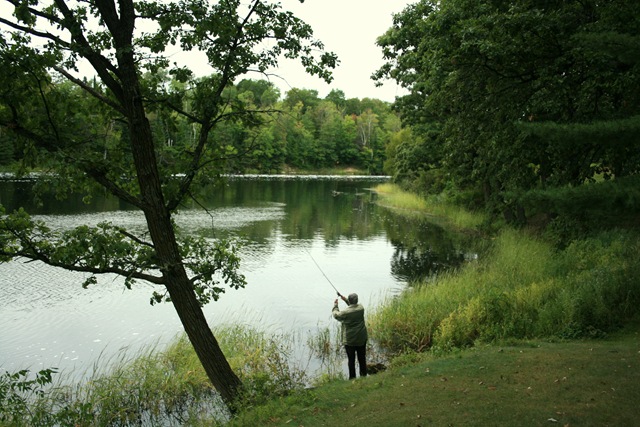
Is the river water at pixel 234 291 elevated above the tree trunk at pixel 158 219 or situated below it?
below

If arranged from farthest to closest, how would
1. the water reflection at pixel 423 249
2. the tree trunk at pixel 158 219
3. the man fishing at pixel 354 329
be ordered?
1. the water reflection at pixel 423 249
2. the man fishing at pixel 354 329
3. the tree trunk at pixel 158 219

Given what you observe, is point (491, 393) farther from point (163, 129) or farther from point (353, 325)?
point (163, 129)

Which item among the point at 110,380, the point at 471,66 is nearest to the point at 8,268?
the point at 110,380

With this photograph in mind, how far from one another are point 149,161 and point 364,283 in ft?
44.2

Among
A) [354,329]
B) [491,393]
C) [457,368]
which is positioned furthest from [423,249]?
[491,393]

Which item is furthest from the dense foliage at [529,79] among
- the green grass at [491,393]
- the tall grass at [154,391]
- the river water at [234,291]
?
the tall grass at [154,391]

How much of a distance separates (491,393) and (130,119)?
5995mm

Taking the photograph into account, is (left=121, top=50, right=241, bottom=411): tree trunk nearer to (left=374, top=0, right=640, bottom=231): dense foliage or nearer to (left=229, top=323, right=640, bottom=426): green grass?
(left=229, top=323, right=640, bottom=426): green grass

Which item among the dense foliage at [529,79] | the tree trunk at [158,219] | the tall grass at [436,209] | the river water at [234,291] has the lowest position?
the river water at [234,291]

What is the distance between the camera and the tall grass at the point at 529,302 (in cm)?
1093

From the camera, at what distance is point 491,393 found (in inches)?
281

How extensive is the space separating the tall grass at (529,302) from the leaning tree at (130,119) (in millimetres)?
5859

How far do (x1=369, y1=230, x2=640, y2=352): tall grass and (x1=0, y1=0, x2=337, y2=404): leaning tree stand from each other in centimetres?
586

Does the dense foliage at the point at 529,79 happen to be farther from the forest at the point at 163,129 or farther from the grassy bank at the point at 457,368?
the grassy bank at the point at 457,368
